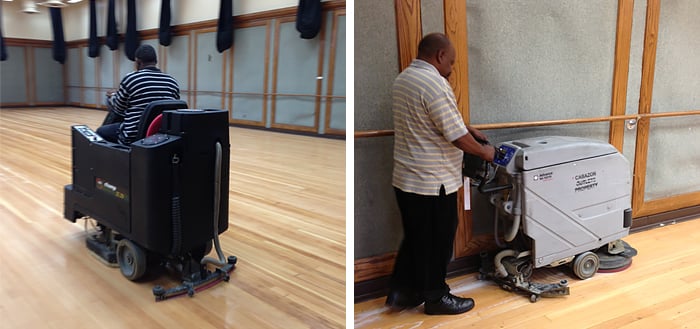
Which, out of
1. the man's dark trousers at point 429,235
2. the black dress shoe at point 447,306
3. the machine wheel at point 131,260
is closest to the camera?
the machine wheel at point 131,260

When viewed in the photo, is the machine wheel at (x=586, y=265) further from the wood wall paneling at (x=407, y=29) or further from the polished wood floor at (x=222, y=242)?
the polished wood floor at (x=222, y=242)

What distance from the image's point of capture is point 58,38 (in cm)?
77

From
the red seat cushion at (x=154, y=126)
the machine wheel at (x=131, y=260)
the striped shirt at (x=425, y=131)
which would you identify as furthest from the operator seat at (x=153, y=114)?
the striped shirt at (x=425, y=131)

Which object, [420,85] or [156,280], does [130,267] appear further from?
[420,85]

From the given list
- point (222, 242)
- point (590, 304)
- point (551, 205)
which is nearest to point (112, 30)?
point (222, 242)

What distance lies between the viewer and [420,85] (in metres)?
1.73

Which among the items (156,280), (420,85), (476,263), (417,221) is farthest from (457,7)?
(156,280)

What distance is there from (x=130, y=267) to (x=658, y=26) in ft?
9.33

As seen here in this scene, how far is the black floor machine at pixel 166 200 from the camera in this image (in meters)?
1.00

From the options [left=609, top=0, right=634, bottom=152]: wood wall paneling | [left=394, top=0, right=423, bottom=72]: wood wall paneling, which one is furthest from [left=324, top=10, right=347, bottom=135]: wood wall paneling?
[left=609, top=0, right=634, bottom=152]: wood wall paneling

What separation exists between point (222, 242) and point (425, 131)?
0.77 m

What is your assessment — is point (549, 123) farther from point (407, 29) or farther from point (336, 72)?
point (336, 72)

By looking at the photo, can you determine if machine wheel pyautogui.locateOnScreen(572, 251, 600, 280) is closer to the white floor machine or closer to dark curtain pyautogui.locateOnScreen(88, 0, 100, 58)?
the white floor machine

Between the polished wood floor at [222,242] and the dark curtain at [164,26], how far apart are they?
15 cm
